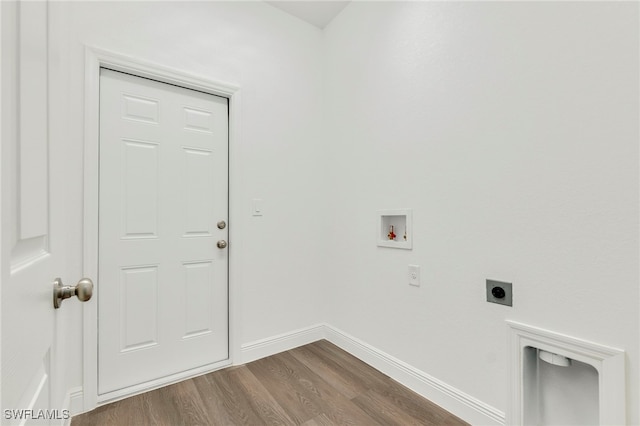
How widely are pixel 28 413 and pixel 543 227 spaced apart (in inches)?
67.1

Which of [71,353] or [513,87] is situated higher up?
[513,87]

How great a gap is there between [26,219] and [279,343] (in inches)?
83.9

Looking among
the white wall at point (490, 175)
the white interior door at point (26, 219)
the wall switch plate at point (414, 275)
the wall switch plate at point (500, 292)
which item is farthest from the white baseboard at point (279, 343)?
the white interior door at point (26, 219)

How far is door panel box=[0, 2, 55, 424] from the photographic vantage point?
40 centimetres

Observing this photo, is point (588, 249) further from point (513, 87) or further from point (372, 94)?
point (372, 94)

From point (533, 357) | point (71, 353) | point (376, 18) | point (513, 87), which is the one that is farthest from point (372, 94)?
point (71, 353)

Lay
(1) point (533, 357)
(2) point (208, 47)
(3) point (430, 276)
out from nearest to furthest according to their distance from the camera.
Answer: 1. (1) point (533, 357)
2. (3) point (430, 276)
3. (2) point (208, 47)

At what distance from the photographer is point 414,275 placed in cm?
188

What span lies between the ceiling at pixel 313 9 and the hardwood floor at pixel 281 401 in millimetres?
2749

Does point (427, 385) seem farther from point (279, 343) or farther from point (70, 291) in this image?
point (70, 291)

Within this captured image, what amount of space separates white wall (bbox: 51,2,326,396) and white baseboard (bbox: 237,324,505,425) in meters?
0.09

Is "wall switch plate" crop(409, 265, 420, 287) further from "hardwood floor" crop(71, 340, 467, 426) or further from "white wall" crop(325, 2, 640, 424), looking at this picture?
"hardwood floor" crop(71, 340, 467, 426)

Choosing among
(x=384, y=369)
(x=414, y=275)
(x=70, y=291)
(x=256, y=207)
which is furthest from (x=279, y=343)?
(x=70, y=291)

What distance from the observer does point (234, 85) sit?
2174mm
